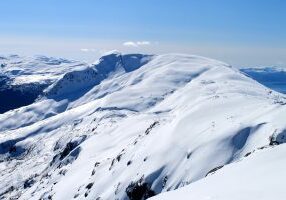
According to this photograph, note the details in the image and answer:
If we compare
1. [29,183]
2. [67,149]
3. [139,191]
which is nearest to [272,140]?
[139,191]

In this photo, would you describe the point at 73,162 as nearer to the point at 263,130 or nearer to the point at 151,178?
the point at 151,178

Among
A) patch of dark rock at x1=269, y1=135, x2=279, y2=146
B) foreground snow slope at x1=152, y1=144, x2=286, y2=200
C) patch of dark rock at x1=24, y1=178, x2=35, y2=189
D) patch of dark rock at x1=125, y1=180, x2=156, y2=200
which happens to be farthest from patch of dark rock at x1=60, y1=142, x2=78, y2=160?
foreground snow slope at x1=152, y1=144, x2=286, y2=200

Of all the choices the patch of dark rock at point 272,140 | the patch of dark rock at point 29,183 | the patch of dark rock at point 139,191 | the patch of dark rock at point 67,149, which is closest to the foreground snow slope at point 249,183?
the patch of dark rock at point 272,140

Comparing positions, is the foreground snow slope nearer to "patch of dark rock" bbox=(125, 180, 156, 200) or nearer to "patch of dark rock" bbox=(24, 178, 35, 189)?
"patch of dark rock" bbox=(125, 180, 156, 200)

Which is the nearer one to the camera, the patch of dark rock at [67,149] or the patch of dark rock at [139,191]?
the patch of dark rock at [139,191]

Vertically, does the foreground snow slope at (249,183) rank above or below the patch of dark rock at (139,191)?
above

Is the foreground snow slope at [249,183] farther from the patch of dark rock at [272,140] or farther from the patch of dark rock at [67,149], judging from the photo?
the patch of dark rock at [67,149]

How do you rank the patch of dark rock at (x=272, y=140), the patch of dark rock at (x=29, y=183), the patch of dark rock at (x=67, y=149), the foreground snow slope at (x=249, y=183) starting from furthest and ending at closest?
the patch of dark rock at (x=67, y=149) → the patch of dark rock at (x=29, y=183) → the patch of dark rock at (x=272, y=140) → the foreground snow slope at (x=249, y=183)

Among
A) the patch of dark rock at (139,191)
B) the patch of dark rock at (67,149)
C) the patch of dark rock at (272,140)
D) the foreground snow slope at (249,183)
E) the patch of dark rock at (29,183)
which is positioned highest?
the foreground snow slope at (249,183)
